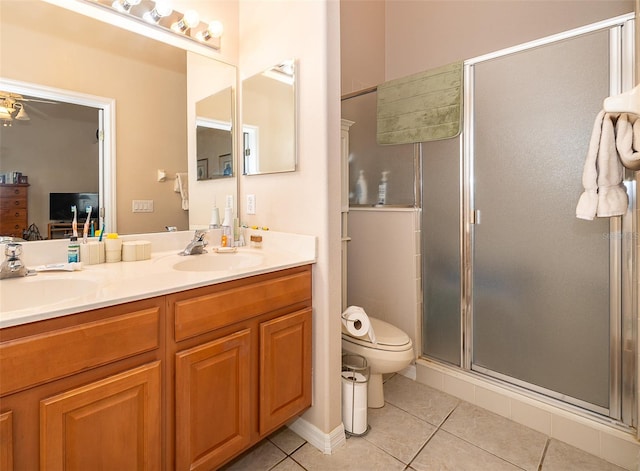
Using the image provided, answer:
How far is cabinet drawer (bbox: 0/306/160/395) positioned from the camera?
2.67ft

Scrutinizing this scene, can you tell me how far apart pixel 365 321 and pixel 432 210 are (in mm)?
858

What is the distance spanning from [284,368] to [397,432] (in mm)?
734

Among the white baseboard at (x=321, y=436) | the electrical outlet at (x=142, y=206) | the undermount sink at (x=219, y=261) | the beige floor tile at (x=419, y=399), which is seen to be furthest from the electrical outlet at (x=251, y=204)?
the beige floor tile at (x=419, y=399)

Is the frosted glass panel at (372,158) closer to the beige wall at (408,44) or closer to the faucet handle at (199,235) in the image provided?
the beige wall at (408,44)

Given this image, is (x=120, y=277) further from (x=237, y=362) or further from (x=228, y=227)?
(x=228, y=227)

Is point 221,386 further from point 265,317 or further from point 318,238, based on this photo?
point 318,238

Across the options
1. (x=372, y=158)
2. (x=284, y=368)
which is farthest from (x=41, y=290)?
(x=372, y=158)

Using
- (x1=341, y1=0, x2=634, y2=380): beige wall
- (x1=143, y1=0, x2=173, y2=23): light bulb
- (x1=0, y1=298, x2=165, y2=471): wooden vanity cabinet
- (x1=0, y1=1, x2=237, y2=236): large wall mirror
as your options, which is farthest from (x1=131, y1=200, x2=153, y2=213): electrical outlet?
(x1=341, y1=0, x2=634, y2=380): beige wall

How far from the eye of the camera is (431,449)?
1610mm

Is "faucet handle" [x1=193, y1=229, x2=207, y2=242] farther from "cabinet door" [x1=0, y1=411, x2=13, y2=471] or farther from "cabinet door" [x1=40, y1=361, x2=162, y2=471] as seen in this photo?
"cabinet door" [x1=0, y1=411, x2=13, y2=471]

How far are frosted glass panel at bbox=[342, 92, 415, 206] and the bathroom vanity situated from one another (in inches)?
43.6

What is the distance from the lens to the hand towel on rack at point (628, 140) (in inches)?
51.4

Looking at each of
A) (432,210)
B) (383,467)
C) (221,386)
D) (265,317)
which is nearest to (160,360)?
(221,386)

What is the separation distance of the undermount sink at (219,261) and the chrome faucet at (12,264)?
1.86 ft
